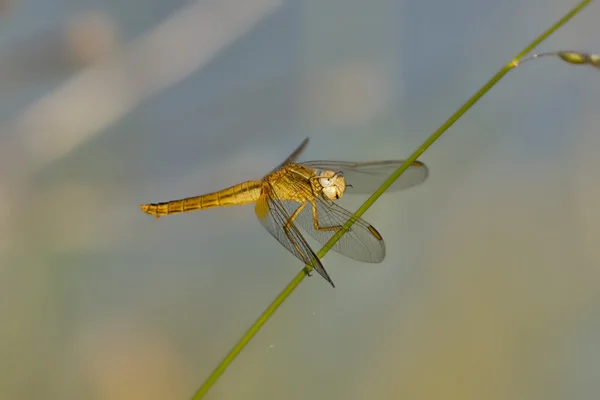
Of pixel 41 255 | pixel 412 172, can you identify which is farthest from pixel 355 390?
pixel 41 255

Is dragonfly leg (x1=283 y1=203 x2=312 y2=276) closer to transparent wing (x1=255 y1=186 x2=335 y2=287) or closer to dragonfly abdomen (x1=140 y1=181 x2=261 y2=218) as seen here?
transparent wing (x1=255 y1=186 x2=335 y2=287)

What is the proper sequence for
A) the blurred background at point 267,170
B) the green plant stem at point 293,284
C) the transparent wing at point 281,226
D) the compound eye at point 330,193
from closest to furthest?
the green plant stem at point 293,284 → the transparent wing at point 281,226 → the compound eye at point 330,193 → the blurred background at point 267,170

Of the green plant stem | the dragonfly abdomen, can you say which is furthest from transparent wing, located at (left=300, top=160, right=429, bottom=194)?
the green plant stem

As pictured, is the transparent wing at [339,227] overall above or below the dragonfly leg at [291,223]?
below

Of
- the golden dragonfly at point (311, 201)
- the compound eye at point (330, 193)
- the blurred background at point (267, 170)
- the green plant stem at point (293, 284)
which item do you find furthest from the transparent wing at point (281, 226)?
the blurred background at point (267, 170)

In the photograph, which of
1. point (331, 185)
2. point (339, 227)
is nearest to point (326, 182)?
point (331, 185)

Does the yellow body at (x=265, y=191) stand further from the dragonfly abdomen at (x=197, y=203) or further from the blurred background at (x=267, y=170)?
the blurred background at (x=267, y=170)

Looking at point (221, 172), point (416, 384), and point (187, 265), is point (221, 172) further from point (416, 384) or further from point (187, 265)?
point (416, 384)
